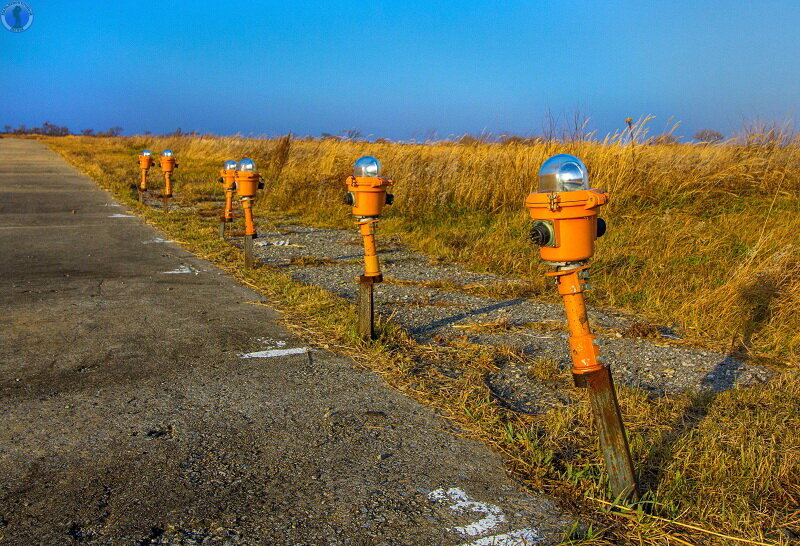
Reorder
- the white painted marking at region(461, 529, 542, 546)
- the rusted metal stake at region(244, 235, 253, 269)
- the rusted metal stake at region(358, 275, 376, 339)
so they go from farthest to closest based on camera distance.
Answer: the rusted metal stake at region(244, 235, 253, 269) < the rusted metal stake at region(358, 275, 376, 339) < the white painted marking at region(461, 529, 542, 546)

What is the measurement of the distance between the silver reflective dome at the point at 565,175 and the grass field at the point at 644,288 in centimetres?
104

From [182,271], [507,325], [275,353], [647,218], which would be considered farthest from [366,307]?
[647,218]

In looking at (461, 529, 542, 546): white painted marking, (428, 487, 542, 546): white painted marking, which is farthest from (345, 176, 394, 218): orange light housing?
(461, 529, 542, 546): white painted marking

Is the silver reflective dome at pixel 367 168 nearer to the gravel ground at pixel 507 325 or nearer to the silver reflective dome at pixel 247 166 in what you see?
the gravel ground at pixel 507 325

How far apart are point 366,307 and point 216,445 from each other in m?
1.50

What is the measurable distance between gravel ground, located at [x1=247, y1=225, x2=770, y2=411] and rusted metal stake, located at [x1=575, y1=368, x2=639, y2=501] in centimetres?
89

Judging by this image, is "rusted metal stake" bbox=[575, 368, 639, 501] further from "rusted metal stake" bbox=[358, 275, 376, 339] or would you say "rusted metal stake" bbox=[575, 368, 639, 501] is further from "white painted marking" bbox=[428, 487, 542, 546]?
"rusted metal stake" bbox=[358, 275, 376, 339]

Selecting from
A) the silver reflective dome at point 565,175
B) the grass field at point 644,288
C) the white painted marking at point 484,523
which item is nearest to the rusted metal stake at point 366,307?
the grass field at point 644,288

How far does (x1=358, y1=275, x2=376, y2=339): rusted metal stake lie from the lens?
399cm

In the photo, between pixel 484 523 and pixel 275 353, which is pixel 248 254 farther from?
pixel 484 523

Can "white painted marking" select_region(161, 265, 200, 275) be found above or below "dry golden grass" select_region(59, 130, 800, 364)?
below

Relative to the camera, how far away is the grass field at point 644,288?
7.91 feet

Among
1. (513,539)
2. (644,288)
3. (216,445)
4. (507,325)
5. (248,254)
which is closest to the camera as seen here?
(513,539)

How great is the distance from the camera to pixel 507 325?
15.0ft
